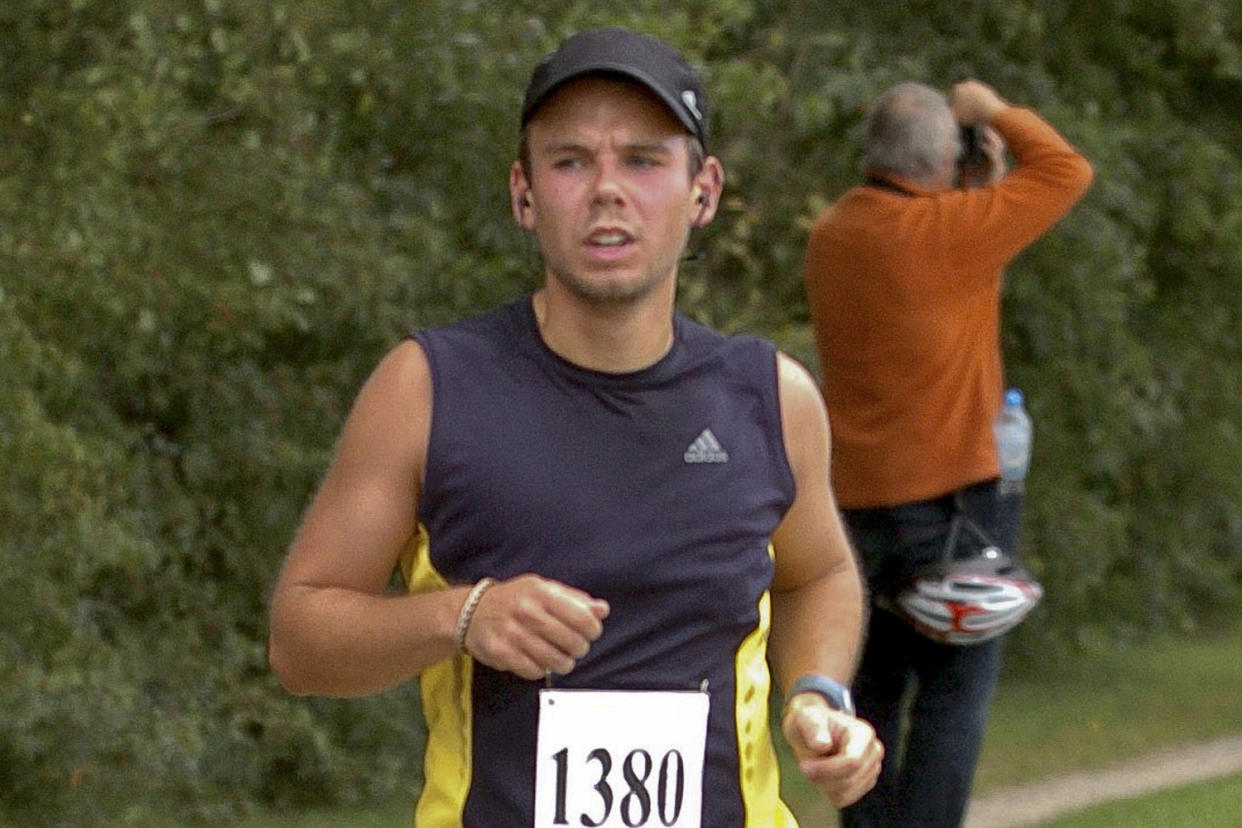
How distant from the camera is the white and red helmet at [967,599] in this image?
18.6ft

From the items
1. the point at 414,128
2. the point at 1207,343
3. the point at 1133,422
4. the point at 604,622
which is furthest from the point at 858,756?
the point at 1207,343

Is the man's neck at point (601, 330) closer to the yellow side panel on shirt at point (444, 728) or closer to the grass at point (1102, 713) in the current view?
the yellow side panel on shirt at point (444, 728)

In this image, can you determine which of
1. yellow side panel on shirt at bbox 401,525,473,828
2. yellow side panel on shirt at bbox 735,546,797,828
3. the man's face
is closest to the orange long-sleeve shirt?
yellow side panel on shirt at bbox 735,546,797,828

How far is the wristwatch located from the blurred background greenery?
283cm

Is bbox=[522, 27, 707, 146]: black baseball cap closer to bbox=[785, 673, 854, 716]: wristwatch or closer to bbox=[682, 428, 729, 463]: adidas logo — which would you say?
bbox=[682, 428, 729, 463]: adidas logo

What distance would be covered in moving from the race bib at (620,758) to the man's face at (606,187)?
490 millimetres

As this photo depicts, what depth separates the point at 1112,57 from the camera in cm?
983

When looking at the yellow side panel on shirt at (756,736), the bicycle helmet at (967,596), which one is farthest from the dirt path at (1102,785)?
the yellow side panel on shirt at (756,736)

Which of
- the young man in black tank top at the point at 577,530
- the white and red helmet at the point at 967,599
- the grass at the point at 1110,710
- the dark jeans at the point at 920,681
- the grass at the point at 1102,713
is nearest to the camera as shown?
the young man in black tank top at the point at 577,530

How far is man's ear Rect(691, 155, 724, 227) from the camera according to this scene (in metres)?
3.16

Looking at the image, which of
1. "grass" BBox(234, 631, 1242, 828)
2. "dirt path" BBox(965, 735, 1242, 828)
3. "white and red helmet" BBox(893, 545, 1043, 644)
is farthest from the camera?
"dirt path" BBox(965, 735, 1242, 828)

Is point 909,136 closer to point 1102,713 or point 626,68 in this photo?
point 626,68

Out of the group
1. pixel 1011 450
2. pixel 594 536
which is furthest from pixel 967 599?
pixel 594 536

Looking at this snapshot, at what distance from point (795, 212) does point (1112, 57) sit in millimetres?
1686
